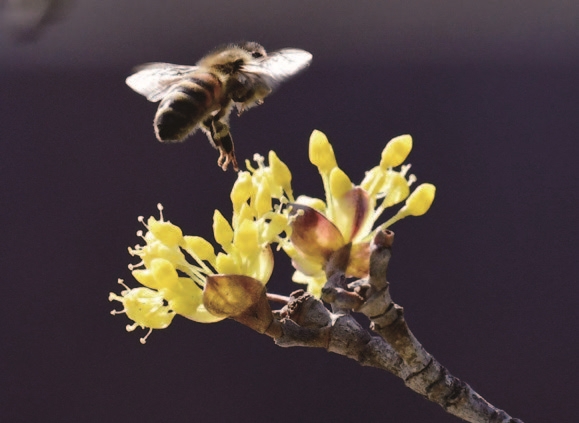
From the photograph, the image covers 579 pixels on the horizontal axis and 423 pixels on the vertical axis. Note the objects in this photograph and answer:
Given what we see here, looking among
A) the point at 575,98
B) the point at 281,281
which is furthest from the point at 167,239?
the point at 575,98

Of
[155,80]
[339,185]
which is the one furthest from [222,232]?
[155,80]

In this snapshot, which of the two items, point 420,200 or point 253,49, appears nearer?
point 420,200

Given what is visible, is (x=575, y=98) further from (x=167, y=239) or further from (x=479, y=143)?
(x=167, y=239)

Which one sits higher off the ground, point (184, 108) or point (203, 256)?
point (184, 108)

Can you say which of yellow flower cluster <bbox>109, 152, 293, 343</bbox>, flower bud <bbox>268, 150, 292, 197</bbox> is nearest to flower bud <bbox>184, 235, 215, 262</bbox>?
yellow flower cluster <bbox>109, 152, 293, 343</bbox>

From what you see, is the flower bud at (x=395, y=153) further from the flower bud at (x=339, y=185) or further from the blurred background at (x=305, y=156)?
the blurred background at (x=305, y=156)

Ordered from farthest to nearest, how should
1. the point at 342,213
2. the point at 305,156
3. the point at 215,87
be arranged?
the point at 305,156 → the point at 215,87 → the point at 342,213

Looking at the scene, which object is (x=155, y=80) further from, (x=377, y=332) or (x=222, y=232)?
(x=377, y=332)
